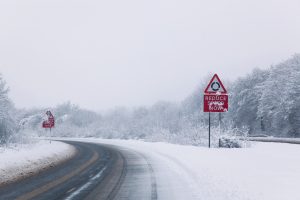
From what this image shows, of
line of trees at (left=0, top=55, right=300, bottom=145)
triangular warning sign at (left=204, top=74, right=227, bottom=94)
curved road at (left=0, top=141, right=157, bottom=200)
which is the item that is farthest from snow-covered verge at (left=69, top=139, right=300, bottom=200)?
line of trees at (left=0, top=55, right=300, bottom=145)

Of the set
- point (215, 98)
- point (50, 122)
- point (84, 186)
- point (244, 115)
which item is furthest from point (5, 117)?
point (244, 115)

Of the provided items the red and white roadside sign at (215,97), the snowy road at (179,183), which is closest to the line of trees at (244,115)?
the red and white roadside sign at (215,97)

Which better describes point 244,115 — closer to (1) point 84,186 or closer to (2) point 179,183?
(2) point 179,183

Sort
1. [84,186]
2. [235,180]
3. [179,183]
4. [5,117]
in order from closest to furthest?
[235,180] < [84,186] < [179,183] < [5,117]

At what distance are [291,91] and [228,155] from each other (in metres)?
44.2

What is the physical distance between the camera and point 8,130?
36.7m

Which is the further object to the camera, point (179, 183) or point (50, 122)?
point (50, 122)

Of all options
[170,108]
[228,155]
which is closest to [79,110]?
[170,108]

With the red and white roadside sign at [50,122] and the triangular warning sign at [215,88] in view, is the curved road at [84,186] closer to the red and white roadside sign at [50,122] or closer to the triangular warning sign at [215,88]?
the triangular warning sign at [215,88]

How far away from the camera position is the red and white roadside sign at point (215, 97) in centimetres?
2341

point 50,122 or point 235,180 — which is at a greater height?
point 50,122

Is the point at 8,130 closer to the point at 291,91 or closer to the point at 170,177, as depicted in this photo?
the point at 170,177

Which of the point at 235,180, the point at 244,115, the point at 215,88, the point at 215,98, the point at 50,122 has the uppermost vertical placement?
the point at 244,115

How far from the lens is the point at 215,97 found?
23594 mm
